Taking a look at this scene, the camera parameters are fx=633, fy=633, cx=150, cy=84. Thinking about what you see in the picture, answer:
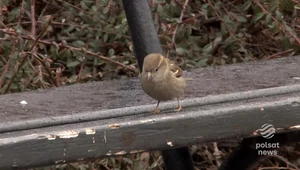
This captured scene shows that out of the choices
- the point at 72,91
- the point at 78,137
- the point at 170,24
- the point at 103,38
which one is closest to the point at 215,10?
the point at 170,24

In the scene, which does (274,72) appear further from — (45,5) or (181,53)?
(45,5)

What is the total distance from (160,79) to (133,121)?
0.57 metres

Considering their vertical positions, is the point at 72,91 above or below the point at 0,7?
below

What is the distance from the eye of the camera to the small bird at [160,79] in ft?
5.64

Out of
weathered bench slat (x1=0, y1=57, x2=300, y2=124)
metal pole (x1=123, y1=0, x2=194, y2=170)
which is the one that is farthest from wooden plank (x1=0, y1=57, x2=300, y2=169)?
metal pole (x1=123, y1=0, x2=194, y2=170)

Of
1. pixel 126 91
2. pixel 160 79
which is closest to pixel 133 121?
pixel 126 91

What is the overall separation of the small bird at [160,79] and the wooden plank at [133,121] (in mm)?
58

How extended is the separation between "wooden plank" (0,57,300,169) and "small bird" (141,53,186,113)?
2.3 inches

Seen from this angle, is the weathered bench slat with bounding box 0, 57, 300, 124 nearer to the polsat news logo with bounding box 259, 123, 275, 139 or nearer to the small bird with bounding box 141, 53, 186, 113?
the small bird with bounding box 141, 53, 186, 113

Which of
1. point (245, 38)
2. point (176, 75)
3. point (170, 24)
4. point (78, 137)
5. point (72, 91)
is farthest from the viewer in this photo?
point (245, 38)

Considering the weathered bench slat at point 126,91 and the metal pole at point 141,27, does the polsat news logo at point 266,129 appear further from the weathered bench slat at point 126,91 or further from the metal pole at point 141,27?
the metal pole at point 141,27

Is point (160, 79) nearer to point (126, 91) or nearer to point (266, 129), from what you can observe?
point (126, 91)

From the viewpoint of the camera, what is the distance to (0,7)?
2793 millimetres

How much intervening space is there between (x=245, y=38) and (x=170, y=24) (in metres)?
0.48
